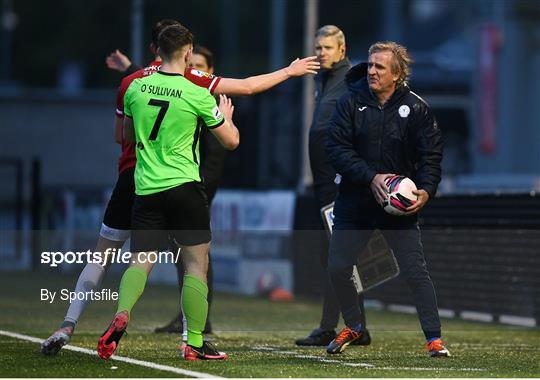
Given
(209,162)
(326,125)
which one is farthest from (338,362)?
(209,162)

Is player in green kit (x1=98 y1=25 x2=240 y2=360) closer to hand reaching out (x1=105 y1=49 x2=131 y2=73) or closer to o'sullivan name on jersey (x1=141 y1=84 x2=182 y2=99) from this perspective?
o'sullivan name on jersey (x1=141 y1=84 x2=182 y2=99)

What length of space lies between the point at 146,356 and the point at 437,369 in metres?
1.83

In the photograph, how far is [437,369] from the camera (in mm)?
8977

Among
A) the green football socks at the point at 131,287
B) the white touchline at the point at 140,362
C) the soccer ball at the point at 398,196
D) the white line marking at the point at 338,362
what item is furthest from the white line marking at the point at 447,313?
the green football socks at the point at 131,287

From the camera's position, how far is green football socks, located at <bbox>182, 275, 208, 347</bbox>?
361 inches

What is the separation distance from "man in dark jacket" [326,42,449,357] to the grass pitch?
0.59 metres

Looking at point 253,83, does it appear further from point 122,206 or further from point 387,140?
point 122,206

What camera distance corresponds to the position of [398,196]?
9516 millimetres

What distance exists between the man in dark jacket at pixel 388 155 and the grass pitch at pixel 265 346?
0.59 m

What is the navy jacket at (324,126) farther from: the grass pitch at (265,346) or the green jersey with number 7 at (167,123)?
the green jersey with number 7 at (167,123)

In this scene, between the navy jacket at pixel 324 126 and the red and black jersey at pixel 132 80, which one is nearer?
the red and black jersey at pixel 132 80

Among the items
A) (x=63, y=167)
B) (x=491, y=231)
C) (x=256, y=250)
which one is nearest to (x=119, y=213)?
(x=491, y=231)

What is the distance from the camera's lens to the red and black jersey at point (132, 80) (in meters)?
9.24

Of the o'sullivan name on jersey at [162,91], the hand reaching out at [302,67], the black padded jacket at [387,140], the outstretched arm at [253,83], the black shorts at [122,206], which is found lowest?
the black shorts at [122,206]
